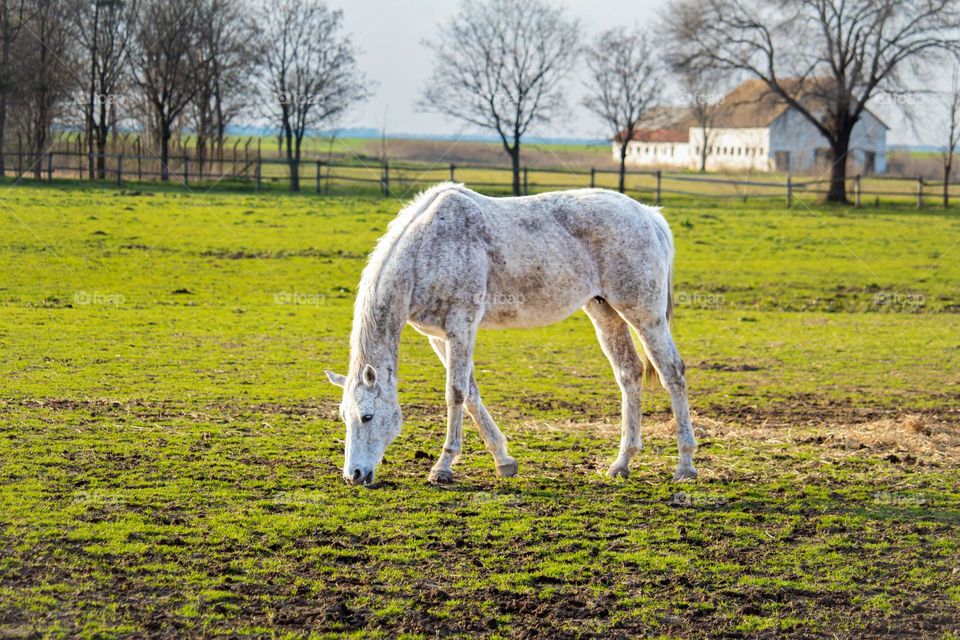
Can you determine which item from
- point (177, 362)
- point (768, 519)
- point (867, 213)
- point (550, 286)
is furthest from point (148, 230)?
point (867, 213)

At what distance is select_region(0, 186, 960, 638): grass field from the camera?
5617 mm

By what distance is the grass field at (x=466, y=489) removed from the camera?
18.4 feet

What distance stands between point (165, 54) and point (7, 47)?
19.8ft

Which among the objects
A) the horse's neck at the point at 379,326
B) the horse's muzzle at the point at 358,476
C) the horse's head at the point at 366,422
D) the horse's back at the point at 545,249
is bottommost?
the horse's muzzle at the point at 358,476

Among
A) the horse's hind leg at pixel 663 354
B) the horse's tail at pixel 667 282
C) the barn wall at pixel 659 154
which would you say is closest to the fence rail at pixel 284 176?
the horse's tail at pixel 667 282

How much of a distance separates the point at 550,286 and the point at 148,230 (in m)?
18.7

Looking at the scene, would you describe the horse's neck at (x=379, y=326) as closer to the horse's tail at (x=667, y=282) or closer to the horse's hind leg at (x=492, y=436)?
the horse's hind leg at (x=492, y=436)

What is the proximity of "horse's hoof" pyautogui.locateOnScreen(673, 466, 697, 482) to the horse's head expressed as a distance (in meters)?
2.36

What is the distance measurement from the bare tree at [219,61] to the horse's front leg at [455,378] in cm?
3768

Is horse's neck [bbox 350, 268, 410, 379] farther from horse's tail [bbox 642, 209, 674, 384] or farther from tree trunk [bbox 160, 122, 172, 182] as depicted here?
tree trunk [bbox 160, 122, 172, 182]

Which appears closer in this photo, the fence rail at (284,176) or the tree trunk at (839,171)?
the fence rail at (284,176)

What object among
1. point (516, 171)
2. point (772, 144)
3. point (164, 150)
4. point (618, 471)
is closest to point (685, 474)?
point (618, 471)

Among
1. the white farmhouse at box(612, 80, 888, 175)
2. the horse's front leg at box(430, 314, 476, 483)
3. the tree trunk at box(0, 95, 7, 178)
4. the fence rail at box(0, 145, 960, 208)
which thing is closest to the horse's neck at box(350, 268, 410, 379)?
the horse's front leg at box(430, 314, 476, 483)

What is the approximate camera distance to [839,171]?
42719 millimetres
